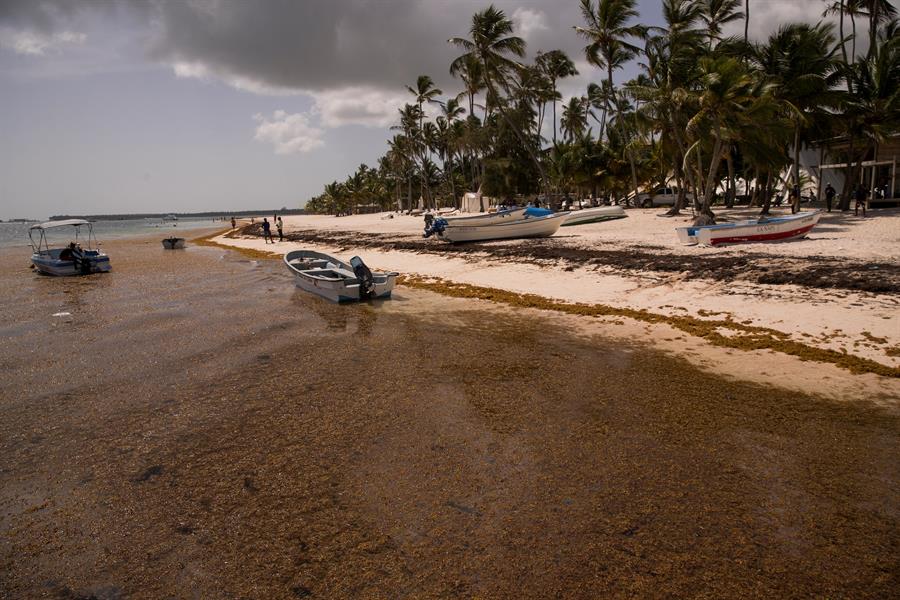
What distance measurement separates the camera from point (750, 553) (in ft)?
12.6

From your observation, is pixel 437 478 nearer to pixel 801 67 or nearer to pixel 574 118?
pixel 801 67

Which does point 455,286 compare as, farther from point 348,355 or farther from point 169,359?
point 169,359

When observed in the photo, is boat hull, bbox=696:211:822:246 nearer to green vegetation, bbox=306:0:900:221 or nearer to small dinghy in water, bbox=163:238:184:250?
green vegetation, bbox=306:0:900:221

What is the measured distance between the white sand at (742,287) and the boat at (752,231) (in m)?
0.52

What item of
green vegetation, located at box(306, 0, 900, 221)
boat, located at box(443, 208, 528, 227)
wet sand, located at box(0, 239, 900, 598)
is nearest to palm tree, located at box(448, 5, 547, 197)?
green vegetation, located at box(306, 0, 900, 221)

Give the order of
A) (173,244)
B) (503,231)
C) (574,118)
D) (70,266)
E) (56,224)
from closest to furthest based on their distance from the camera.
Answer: (70,266) → (56,224) → (503,231) → (173,244) → (574,118)

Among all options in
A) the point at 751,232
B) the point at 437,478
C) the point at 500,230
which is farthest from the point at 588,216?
the point at 437,478

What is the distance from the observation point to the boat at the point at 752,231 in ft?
59.5

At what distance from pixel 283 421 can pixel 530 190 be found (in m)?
53.0

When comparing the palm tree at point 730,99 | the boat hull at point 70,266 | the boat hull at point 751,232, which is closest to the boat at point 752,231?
the boat hull at point 751,232

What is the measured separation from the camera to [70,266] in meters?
23.1

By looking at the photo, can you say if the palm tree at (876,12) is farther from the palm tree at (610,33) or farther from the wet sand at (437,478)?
the wet sand at (437,478)

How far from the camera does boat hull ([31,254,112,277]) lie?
2312cm

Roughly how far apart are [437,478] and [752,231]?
17.8m
